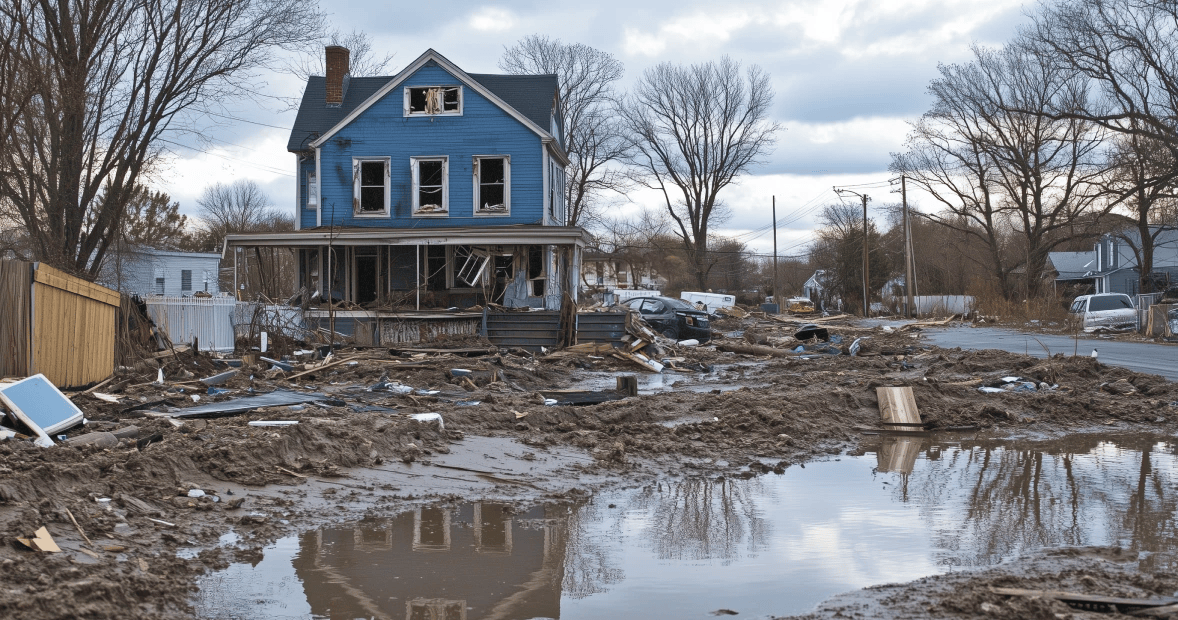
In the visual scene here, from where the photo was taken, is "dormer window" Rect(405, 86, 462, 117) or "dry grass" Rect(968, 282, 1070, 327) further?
"dry grass" Rect(968, 282, 1070, 327)

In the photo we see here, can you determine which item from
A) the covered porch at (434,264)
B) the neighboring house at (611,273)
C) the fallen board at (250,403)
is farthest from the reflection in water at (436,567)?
the neighboring house at (611,273)

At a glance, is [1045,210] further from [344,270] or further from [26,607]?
[26,607]

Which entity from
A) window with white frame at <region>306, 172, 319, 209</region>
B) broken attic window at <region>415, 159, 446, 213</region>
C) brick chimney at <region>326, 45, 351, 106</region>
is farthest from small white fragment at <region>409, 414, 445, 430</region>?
brick chimney at <region>326, 45, 351, 106</region>

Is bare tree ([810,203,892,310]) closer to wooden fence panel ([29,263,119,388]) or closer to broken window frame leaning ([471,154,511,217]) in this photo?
broken window frame leaning ([471,154,511,217])

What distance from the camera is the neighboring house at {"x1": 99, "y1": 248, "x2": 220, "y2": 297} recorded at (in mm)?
50406

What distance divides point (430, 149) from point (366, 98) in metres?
3.63

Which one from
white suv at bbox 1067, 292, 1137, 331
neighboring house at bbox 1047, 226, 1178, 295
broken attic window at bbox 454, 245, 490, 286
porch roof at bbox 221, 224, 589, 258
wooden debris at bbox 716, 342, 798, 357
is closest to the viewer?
wooden debris at bbox 716, 342, 798, 357

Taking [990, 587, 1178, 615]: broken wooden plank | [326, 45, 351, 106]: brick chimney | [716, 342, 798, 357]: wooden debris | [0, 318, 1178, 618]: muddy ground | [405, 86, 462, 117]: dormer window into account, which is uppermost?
[326, 45, 351, 106]: brick chimney

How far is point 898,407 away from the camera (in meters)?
12.9

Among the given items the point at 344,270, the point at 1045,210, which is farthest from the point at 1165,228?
the point at 344,270

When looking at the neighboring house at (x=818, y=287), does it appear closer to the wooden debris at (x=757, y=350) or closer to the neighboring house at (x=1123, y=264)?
the neighboring house at (x=1123, y=264)

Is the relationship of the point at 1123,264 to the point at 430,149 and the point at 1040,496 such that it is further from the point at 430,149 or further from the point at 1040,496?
the point at 1040,496

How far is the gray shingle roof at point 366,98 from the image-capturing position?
3122 cm

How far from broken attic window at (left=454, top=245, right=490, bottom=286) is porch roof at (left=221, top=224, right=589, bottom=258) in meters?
0.90
